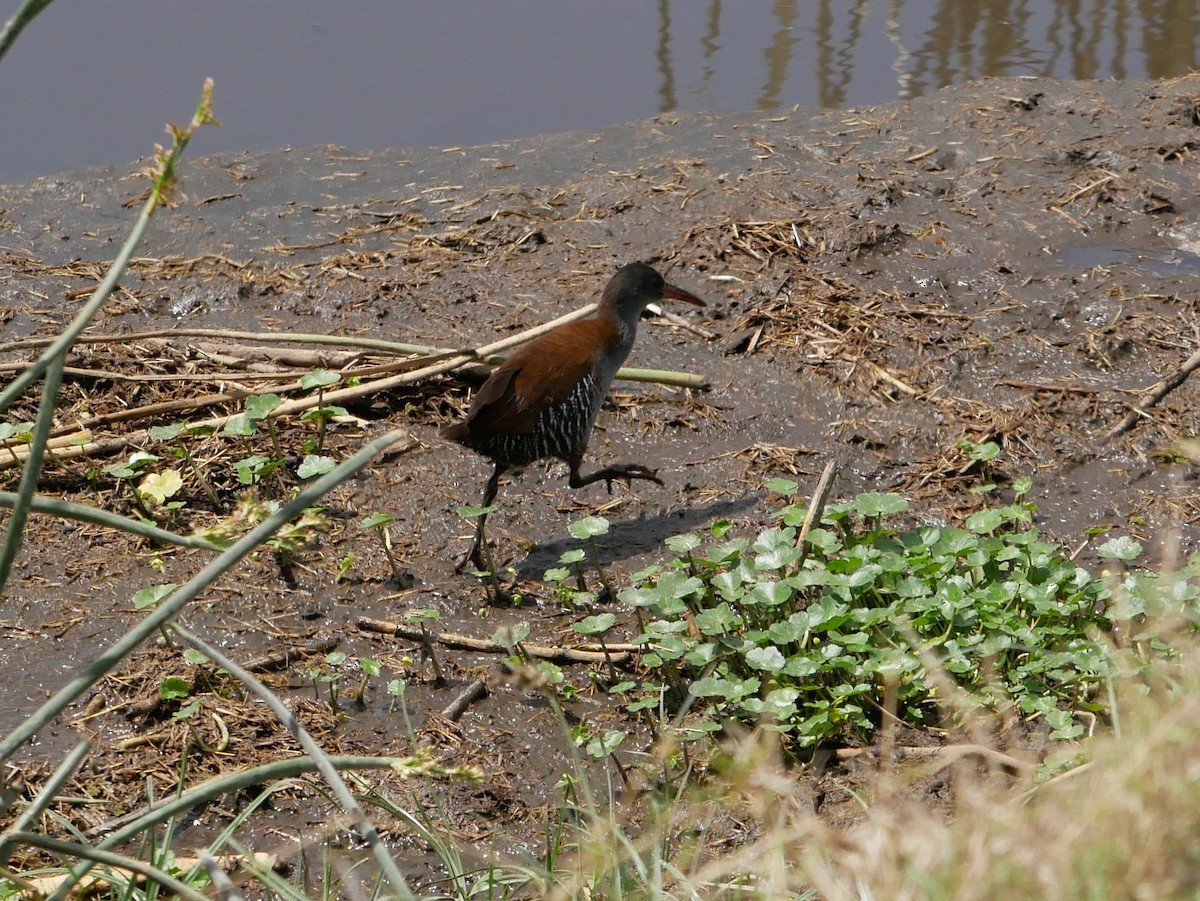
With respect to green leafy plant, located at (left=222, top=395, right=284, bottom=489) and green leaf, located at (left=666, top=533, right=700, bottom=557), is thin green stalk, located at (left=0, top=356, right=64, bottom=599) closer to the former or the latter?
green leaf, located at (left=666, top=533, right=700, bottom=557)

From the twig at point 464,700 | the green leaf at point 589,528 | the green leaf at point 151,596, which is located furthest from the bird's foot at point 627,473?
the green leaf at point 151,596

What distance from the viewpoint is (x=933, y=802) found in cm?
362

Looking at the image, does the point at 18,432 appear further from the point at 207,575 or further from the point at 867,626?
the point at 207,575

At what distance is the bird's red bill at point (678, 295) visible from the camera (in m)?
6.14

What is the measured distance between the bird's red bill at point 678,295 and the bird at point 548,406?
536 mm

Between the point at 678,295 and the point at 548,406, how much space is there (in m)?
1.29

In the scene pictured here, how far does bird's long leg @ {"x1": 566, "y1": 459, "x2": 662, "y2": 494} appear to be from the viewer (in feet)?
17.6

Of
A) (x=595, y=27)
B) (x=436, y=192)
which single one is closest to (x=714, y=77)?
(x=595, y=27)

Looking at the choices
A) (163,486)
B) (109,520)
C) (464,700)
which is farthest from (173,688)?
(109,520)

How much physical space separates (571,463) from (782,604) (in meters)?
1.32

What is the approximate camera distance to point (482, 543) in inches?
197

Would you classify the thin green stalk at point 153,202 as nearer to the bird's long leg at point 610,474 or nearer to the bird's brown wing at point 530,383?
the bird's brown wing at point 530,383

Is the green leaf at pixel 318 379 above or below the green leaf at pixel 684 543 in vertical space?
above

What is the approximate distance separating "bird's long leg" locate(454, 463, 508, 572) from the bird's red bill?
1.35 meters
